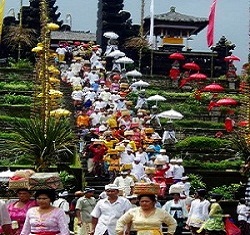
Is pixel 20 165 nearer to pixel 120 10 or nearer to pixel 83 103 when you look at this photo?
pixel 83 103

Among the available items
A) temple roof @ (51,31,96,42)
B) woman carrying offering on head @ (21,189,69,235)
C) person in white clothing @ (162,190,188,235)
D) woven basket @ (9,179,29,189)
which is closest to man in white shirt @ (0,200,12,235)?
woman carrying offering on head @ (21,189,69,235)

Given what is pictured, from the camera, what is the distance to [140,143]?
23.4 m

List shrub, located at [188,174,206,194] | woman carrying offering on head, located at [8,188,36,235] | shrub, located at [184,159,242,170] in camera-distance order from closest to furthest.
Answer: woman carrying offering on head, located at [8,188,36,235], shrub, located at [188,174,206,194], shrub, located at [184,159,242,170]

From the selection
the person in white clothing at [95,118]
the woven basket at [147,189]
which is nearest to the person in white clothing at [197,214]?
the woven basket at [147,189]

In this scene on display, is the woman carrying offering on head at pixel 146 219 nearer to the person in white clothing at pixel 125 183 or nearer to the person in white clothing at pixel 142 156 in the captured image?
the person in white clothing at pixel 125 183

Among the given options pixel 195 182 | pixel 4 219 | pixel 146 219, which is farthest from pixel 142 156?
pixel 4 219

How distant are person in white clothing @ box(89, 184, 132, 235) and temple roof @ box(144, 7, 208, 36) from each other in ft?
143

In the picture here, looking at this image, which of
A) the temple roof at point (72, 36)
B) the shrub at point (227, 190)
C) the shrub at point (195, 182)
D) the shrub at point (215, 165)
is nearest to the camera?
the shrub at point (227, 190)

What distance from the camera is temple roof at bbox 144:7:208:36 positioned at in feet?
185

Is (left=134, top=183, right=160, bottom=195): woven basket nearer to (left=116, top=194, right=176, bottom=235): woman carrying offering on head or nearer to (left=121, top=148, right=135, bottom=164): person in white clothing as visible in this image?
(left=116, top=194, right=176, bottom=235): woman carrying offering on head

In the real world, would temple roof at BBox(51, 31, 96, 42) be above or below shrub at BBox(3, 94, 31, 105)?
above

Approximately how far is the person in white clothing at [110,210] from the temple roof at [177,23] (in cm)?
4362

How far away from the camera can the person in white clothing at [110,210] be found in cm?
1246

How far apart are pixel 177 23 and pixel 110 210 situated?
4500cm
